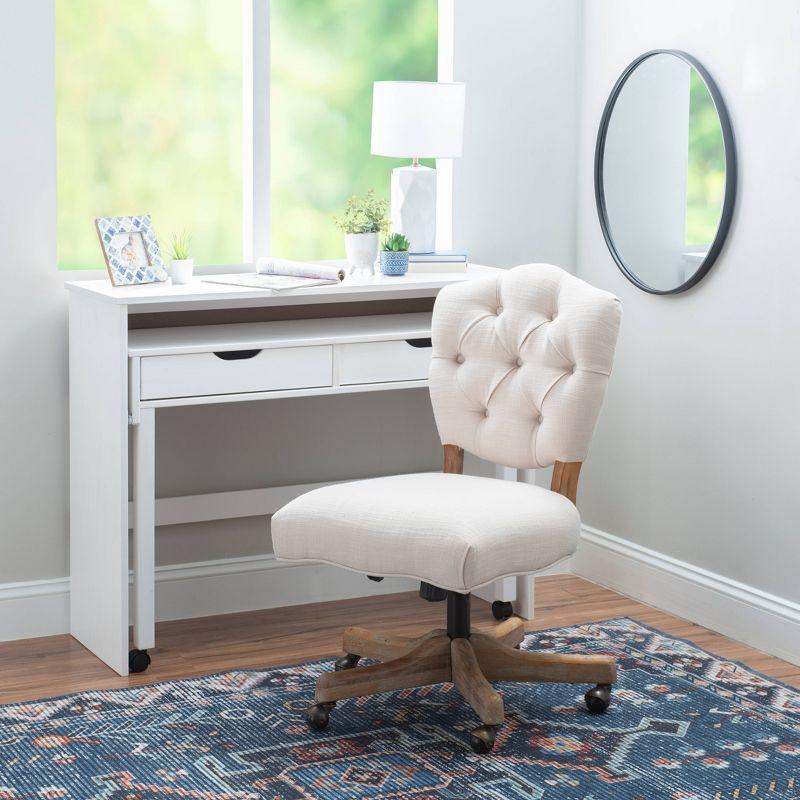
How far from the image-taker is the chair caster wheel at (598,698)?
2680mm

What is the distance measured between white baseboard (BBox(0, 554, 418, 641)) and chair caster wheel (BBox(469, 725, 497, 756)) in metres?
1.10

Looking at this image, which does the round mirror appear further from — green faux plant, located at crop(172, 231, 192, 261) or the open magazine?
green faux plant, located at crop(172, 231, 192, 261)

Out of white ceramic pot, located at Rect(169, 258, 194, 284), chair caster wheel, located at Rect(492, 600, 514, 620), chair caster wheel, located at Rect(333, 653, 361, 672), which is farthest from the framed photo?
chair caster wheel, located at Rect(492, 600, 514, 620)

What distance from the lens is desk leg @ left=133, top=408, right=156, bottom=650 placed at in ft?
9.52

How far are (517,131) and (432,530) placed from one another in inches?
62.8

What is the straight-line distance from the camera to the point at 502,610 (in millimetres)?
3385

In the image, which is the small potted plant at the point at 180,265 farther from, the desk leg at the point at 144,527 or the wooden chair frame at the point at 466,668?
the wooden chair frame at the point at 466,668

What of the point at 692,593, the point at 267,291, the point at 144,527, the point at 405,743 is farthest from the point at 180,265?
the point at 692,593

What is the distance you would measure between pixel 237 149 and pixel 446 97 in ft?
1.86

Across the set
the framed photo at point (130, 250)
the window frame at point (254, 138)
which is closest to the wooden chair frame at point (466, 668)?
the framed photo at point (130, 250)

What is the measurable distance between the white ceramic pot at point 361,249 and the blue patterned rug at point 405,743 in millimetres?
1031

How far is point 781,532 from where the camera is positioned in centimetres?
308

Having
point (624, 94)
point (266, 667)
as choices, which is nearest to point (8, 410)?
point (266, 667)

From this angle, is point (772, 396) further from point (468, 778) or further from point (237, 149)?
point (237, 149)
